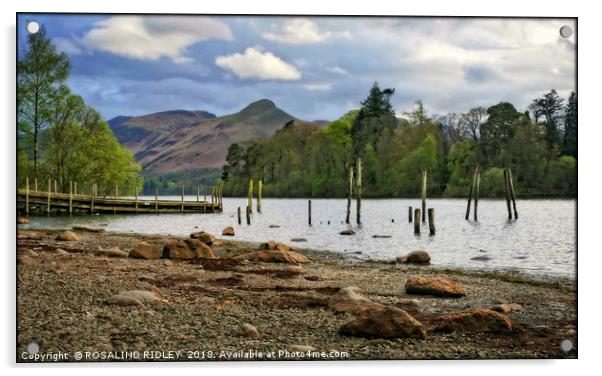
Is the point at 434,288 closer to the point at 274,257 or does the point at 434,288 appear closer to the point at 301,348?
the point at 301,348

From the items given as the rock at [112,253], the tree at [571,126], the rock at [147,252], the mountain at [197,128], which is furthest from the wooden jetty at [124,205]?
the tree at [571,126]

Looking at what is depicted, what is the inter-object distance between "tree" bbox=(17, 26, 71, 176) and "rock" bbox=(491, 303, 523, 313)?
614 centimetres

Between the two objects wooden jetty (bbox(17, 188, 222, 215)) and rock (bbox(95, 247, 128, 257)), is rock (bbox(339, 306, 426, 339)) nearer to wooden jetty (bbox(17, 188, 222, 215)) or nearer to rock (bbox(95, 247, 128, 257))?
rock (bbox(95, 247, 128, 257))

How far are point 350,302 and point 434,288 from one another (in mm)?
1821

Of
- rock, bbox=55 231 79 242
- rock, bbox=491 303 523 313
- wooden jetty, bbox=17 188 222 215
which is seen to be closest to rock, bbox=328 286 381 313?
rock, bbox=491 303 523 313

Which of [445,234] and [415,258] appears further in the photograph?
[445,234]

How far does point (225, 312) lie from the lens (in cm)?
703

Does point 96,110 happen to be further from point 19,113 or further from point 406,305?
point 406,305

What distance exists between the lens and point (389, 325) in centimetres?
610

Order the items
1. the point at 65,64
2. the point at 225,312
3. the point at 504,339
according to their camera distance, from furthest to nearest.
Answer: the point at 65,64 < the point at 225,312 < the point at 504,339

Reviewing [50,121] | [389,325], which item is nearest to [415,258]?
[389,325]

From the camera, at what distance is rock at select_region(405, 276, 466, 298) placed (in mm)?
8695

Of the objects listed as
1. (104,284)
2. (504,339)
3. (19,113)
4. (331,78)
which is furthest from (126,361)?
(331,78)

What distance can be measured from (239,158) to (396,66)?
14.5ft
